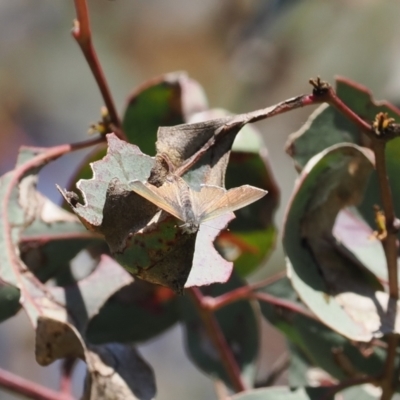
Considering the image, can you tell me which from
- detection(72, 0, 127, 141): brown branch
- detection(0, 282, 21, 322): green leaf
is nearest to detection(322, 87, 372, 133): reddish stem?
detection(72, 0, 127, 141): brown branch

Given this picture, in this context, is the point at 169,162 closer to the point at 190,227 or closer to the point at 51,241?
the point at 190,227

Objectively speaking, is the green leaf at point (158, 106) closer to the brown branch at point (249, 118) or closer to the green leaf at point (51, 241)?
the green leaf at point (51, 241)

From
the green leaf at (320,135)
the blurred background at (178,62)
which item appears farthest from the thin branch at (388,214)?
the blurred background at (178,62)

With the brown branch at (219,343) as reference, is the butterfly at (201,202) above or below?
above

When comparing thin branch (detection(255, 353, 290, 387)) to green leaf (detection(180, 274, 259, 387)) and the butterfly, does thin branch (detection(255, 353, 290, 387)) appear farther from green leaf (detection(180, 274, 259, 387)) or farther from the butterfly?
the butterfly

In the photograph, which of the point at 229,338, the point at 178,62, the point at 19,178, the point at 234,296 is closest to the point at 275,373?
the point at 229,338
